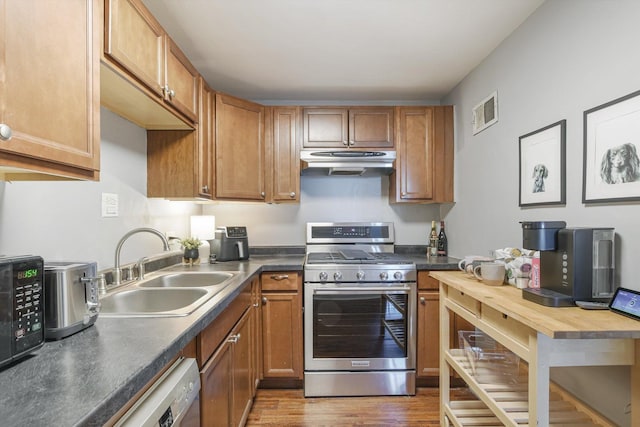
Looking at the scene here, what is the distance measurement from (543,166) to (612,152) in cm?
39

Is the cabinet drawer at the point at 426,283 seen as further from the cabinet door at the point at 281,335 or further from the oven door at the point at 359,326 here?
the cabinet door at the point at 281,335

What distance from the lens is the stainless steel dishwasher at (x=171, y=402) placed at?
2.53 feet

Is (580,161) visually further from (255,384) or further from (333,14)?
(255,384)

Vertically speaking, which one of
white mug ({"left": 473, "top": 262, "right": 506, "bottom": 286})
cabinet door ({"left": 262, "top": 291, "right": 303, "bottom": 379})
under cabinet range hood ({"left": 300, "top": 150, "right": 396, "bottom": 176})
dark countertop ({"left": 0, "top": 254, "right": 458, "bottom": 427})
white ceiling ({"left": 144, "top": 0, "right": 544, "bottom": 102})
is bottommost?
cabinet door ({"left": 262, "top": 291, "right": 303, "bottom": 379})

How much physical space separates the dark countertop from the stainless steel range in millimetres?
1238

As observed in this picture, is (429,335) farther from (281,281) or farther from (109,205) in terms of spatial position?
(109,205)

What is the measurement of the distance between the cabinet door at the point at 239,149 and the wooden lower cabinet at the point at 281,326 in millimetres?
694

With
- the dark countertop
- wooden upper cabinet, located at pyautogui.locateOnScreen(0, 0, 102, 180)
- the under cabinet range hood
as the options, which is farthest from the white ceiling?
the dark countertop

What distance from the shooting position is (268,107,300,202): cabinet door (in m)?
2.67

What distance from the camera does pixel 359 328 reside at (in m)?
2.33

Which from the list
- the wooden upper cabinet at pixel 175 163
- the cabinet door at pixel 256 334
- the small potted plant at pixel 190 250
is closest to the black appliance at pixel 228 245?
the small potted plant at pixel 190 250

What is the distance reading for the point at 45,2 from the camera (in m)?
0.87

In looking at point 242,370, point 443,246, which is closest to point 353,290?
point 242,370

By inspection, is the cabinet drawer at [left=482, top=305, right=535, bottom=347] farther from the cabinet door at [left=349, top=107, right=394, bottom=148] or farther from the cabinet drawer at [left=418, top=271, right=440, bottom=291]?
the cabinet door at [left=349, top=107, right=394, bottom=148]
